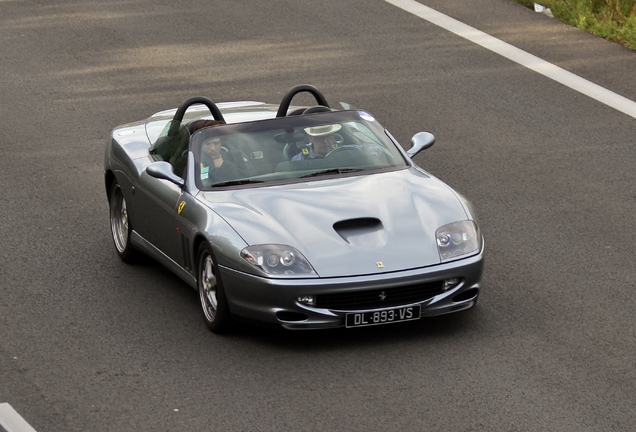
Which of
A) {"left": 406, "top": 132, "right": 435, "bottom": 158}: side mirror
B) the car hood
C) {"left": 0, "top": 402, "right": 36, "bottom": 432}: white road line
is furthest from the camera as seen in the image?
{"left": 406, "top": 132, "right": 435, "bottom": 158}: side mirror

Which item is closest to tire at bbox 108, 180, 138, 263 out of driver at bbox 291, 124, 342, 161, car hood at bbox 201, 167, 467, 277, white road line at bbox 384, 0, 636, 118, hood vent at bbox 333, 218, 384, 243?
car hood at bbox 201, 167, 467, 277

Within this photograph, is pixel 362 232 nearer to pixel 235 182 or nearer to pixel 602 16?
pixel 235 182

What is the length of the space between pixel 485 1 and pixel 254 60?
4147 mm

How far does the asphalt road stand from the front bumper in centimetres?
25

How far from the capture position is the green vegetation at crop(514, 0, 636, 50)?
59.7 feet

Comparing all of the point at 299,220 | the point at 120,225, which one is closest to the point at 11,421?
the point at 299,220

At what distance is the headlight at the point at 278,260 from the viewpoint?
355 inches

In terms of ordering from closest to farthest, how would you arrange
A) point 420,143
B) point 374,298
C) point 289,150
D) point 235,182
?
point 374,298, point 235,182, point 289,150, point 420,143

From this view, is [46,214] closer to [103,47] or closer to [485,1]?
[103,47]

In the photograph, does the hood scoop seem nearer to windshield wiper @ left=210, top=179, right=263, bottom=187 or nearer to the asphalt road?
the asphalt road

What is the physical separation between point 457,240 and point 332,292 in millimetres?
995

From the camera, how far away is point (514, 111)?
15.7 metres

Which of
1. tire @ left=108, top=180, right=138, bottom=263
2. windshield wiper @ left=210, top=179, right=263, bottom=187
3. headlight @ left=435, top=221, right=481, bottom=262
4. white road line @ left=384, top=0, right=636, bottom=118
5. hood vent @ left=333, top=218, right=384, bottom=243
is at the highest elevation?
hood vent @ left=333, top=218, right=384, bottom=243

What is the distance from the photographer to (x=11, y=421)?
8.05 metres
